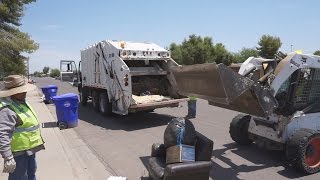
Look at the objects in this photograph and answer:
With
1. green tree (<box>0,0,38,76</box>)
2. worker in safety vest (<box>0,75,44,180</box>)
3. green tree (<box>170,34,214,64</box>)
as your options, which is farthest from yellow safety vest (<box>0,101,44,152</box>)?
green tree (<box>170,34,214,64</box>)

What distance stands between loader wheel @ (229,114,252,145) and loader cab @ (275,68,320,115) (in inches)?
52.4

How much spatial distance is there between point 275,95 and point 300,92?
23.2 inches

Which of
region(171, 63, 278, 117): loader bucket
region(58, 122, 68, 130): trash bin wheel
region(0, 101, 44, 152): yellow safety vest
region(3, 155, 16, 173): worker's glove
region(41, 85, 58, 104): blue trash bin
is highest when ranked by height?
region(171, 63, 278, 117): loader bucket

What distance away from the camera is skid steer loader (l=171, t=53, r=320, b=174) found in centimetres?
559

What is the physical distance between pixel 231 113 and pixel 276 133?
675 centimetres

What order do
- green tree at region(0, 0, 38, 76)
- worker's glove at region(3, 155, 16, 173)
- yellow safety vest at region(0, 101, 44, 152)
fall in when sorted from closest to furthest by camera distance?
worker's glove at region(3, 155, 16, 173) < yellow safety vest at region(0, 101, 44, 152) < green tree at region(0, 0, 38, 76)

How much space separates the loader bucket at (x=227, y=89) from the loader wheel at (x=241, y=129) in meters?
1.52

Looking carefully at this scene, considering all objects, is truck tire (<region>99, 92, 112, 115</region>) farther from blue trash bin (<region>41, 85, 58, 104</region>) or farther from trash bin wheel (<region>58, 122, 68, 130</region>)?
blue trash bin (<region>41, 85, 58, 104</region>)

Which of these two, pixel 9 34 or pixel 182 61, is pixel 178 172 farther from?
pixel 182 61

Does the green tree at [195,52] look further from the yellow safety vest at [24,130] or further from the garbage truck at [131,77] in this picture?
the yellow safety vest at [24,130]

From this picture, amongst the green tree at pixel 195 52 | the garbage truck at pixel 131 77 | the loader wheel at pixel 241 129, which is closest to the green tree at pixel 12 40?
the garbage truck at pixel 131 77

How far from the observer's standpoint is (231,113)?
13.2 meters

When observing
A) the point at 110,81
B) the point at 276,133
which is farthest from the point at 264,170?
the point at 110,81

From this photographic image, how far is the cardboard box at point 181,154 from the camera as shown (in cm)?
495
